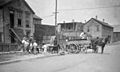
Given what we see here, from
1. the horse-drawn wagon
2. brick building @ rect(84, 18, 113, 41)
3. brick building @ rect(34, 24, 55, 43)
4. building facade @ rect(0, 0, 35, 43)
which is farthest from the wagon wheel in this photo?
building facade @ rect(0, 0, 35, 43)

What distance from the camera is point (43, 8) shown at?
73.9 inches

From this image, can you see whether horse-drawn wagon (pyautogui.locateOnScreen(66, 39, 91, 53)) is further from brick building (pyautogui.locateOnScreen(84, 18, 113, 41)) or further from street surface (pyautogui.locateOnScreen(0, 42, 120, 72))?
street surface (pyautogui.locateOnScreen(0, 42, 120, 72))

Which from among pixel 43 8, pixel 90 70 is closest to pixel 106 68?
pixel 90 70

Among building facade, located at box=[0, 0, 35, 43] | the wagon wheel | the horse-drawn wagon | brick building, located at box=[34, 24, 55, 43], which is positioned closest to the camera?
building facade, located at box=[0, 0, 35, 43]

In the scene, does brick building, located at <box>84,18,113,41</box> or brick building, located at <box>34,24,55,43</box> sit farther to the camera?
brick building, located at <box>34,24,55,43</box>

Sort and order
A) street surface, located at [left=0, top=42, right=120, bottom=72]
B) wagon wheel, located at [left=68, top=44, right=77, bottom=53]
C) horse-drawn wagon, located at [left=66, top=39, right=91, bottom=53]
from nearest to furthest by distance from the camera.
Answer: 1. street surface, located at [left=0, top=42, right=120, bottom=72]
2. horse-drawn wagon, located at [left=66, top=39, right=91, bottom=53]
3. wagon wheel, located at [left=68, top=44, right=77, bottom=53]

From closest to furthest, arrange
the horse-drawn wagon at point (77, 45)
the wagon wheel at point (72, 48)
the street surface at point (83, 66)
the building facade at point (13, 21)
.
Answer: the street surface at point (83, 66) < the building facade at point (13, 21) < the horse-drawn wagon at point (77, 45) < the wagon wheel at point (72, 48)

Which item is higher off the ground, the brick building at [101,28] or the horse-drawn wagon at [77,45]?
the brick building at [101,28]

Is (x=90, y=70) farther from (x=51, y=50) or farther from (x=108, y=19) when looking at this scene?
(x=51, y=50)

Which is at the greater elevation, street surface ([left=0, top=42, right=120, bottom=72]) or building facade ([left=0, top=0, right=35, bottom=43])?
building facade ([left=0, top=0, right=35, bottom=43])

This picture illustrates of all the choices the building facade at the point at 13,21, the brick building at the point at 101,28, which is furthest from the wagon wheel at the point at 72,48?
the building facade at the point at 13,21

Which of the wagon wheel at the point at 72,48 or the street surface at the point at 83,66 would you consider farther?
the wagon wheel at the point at 72,48

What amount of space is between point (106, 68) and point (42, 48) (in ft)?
17.8

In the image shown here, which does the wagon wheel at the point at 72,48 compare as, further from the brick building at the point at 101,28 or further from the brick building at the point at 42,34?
the brick building at the point at 101,28
